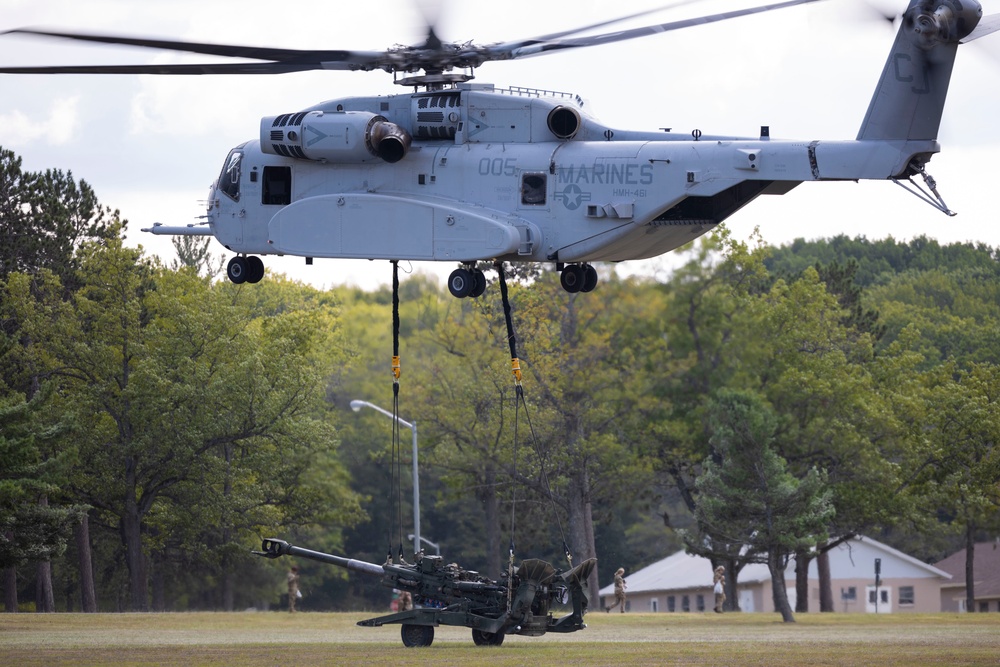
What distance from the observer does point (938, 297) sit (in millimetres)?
68625

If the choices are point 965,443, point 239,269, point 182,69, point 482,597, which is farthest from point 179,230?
point 965,443

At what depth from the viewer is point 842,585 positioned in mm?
79312

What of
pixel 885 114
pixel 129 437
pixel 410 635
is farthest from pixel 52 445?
pixel 885 114

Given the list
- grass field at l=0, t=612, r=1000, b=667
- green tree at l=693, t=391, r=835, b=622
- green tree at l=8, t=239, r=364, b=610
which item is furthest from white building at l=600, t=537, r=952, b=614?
grass field at l=0, t=612, r=1000, b=667

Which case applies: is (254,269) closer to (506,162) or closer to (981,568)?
(506,162)

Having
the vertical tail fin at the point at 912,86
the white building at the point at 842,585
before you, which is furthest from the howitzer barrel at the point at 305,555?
the white building at the point at 842,585

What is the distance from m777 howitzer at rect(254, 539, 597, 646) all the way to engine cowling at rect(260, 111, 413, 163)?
8774 millimetres

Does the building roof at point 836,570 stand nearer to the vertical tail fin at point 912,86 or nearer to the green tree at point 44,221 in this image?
the green tree at point 44,221

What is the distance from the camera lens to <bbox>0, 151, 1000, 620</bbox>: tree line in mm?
52719

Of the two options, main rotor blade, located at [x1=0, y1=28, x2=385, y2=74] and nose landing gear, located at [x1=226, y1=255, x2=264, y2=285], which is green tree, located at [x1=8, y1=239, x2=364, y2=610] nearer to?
nose landing gear, located at [x1=226, y1=255, x2=264, y2=285]

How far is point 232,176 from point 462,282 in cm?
482

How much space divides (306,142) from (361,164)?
3.07ft

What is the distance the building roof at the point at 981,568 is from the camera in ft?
249

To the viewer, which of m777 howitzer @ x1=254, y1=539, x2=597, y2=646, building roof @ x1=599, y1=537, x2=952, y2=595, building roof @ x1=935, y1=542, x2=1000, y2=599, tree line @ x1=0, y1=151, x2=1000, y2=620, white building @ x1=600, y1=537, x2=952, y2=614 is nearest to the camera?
m777 howitzer @ x1=254, y1=539, x2=597, y2=646
